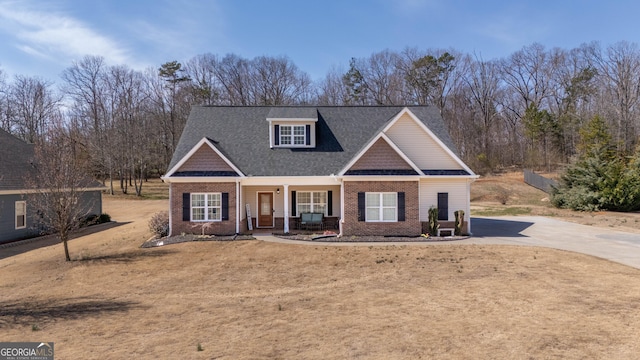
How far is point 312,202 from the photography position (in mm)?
20172

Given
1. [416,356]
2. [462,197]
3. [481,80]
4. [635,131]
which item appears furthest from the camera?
[481,80]

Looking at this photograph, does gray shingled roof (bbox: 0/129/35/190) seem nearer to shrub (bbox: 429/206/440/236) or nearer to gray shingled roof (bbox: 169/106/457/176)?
gray shingled roof (bbox: 169/106/457/176)

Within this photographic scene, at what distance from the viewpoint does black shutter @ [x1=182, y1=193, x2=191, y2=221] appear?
1825 centimetres

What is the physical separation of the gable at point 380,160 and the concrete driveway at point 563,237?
15.2 feet

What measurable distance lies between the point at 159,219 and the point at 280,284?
11.2 metres

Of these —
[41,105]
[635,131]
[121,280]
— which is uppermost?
[41,105]

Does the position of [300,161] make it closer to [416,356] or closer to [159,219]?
[159,219]

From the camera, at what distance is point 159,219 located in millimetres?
19531

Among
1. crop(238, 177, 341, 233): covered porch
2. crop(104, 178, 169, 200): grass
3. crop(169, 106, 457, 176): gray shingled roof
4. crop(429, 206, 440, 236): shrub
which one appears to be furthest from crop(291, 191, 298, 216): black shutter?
crop(104, 178, 169, 200): grass

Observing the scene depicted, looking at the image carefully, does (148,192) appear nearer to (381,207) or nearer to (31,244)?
(31,244)

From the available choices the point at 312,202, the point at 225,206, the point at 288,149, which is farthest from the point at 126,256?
the point at 288,149

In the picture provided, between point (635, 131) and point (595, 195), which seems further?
point (635, 131)

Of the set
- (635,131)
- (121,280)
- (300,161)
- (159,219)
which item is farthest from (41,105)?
(635,131)

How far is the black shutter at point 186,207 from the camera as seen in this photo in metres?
18.2
